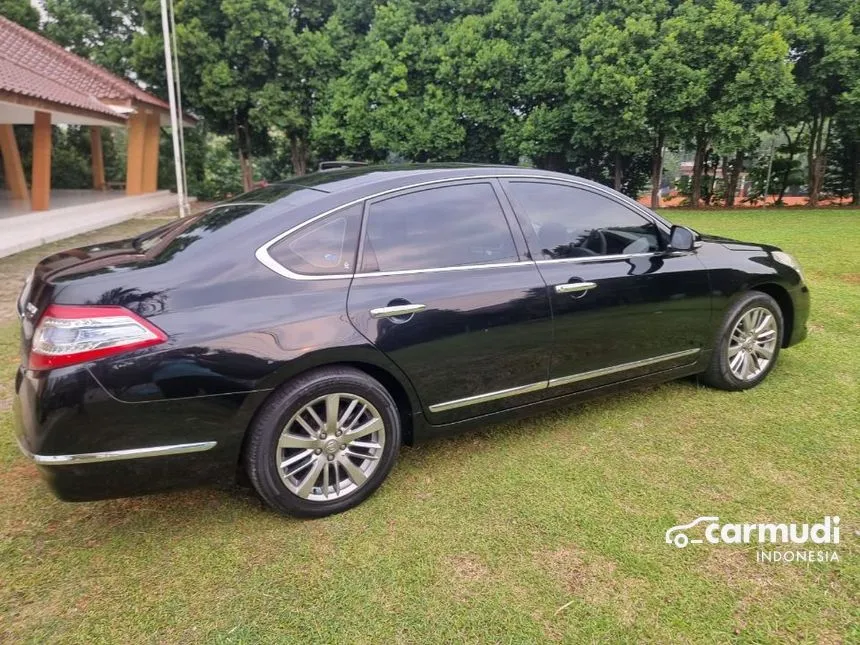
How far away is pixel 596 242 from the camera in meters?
3.34

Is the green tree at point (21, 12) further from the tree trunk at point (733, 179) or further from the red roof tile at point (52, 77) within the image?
the tree trunk at point (733, 179)

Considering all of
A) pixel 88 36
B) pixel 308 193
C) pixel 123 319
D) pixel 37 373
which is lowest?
pixel 37 373

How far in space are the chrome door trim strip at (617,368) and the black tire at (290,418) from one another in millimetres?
994

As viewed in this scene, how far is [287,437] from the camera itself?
2461mm

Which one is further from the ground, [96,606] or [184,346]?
[184,346]

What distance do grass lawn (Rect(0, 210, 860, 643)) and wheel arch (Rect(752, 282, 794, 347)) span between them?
2.42 ft

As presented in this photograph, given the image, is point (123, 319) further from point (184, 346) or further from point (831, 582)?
point (831, 582)

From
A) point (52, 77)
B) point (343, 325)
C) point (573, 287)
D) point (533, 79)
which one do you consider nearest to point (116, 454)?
point (343, 325)

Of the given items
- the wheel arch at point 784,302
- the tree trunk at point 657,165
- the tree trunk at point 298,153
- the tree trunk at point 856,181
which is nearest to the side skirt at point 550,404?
the wheel arch at point 784,302

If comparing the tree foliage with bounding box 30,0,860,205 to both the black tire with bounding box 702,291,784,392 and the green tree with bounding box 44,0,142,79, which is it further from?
the black tire with bounding box 702,291,784,392

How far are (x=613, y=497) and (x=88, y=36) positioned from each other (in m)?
25.0

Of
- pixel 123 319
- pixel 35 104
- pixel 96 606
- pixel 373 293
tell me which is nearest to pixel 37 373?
pixel 123 319

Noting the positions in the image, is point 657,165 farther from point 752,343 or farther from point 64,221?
point 64,221

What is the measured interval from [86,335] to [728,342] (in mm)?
3553
